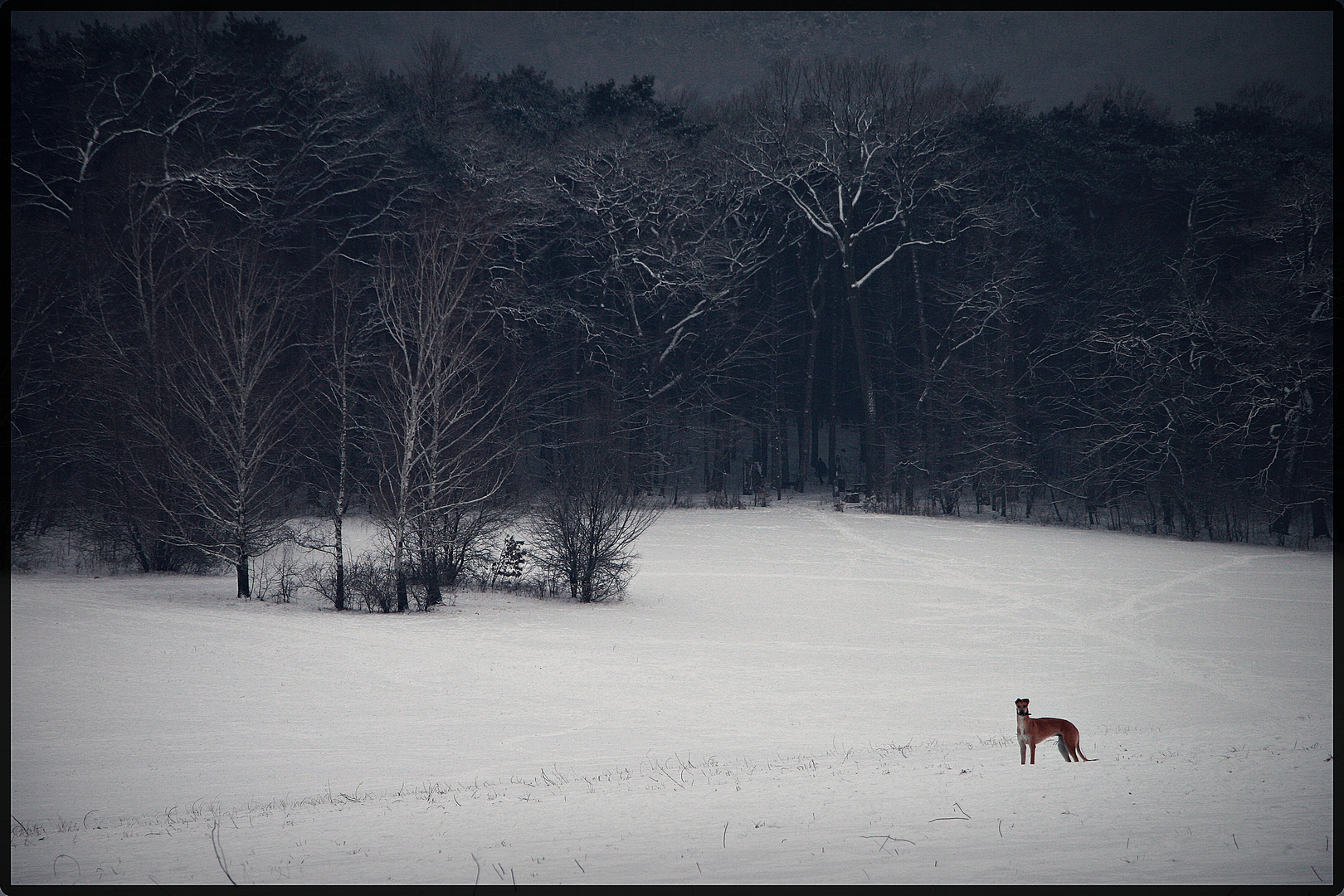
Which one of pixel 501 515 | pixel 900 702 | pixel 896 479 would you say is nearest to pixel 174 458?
pixel 501 515

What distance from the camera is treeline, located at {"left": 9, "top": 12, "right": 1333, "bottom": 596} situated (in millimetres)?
31297

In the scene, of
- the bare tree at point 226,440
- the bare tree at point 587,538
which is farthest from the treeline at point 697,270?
the bare tree at point 226,440

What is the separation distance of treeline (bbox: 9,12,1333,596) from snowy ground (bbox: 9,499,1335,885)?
7.42 m

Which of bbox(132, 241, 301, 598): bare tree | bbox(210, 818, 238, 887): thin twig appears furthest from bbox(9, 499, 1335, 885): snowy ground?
bbox(132, 241, 301, 598): bare tree

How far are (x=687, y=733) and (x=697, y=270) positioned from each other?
31.9 meters

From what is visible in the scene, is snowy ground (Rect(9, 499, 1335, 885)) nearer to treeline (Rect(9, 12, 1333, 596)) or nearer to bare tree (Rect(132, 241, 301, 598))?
bare tree (Rect(132, 241, 301, 598))

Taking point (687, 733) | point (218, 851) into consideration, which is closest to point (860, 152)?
point (687, 733)

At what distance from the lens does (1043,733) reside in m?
9.06

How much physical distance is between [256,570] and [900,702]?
17686mm

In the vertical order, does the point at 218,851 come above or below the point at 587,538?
below

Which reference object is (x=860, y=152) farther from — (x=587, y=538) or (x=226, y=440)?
(x=226, y=440)

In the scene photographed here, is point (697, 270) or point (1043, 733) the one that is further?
point (697, 270)

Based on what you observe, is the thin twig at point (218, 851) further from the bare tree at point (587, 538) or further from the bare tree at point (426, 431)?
the bare tree at point (587, 538)

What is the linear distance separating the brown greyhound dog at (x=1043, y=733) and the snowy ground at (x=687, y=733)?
0.24 meters
